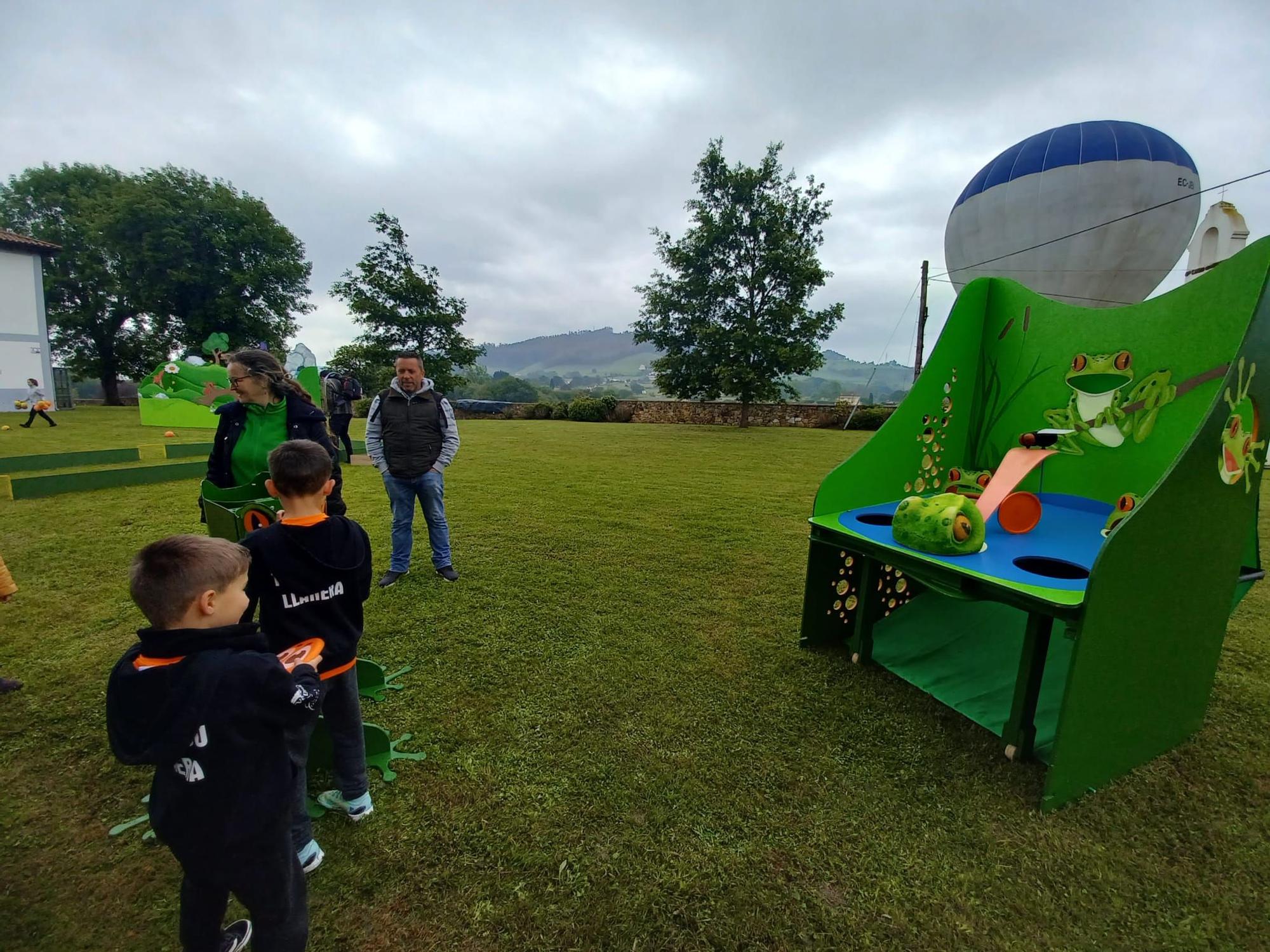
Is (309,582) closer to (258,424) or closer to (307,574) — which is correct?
(307,574)

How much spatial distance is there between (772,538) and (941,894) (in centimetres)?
409

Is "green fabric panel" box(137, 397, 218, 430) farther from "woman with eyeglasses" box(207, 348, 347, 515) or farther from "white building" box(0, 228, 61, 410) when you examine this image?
"woman with eyeglasses" box(207, 348, 347, 515)

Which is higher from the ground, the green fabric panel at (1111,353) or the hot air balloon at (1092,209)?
the hot air balloon at (1092,209)

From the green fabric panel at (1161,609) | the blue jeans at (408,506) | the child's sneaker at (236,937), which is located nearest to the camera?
the child's sneaker at (236,937)

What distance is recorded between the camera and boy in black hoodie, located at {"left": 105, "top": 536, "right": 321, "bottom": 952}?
1.16m

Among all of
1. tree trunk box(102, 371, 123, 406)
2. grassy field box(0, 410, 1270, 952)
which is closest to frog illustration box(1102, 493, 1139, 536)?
grassy field box(0, 410, 1270, 952)

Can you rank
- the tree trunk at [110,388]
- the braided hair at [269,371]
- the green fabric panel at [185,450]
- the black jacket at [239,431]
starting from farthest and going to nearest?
the tree trunk at [110,388] → the green fabric panel at [185,450] → the black jacket at [239,431] → the braided hair at [269,371]

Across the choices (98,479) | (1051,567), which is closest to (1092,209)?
(1051,567)

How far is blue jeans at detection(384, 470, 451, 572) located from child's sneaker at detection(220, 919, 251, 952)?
2.75 meters

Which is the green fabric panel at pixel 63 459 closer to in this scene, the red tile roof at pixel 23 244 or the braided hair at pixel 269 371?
the braided hair at pixel 269 371

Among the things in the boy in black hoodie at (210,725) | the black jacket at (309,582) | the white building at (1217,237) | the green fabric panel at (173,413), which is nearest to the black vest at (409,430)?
the black jacket at (309,582)

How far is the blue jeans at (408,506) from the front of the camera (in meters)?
4.16

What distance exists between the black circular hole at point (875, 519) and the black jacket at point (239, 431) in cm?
270

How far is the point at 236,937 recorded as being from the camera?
5.15 ft
